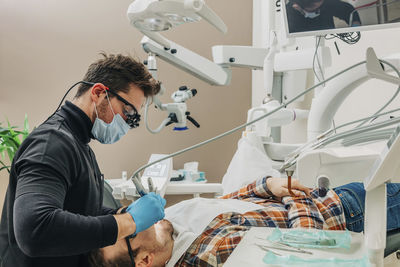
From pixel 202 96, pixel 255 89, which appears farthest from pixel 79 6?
pixel 255 89

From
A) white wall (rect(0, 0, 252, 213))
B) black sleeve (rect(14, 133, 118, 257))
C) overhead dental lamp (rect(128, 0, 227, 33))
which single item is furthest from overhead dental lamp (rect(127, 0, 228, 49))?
white wall (rect(0, 0, 252, 213))

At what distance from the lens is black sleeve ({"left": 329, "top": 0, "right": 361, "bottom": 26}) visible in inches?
56.2

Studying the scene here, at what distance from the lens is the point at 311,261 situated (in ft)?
2.75

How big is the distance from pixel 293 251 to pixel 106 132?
789 mm

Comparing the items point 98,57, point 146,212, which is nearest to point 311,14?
point 146,212

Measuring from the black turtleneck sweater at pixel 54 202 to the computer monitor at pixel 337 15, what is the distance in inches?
35.1

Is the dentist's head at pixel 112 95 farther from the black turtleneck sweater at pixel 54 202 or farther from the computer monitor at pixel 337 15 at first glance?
the computer monitor at pixel 337 15

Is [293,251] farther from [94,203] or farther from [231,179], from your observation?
[231,179]

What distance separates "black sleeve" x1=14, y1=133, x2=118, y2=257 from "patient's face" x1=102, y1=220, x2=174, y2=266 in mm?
257

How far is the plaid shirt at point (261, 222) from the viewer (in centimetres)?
128

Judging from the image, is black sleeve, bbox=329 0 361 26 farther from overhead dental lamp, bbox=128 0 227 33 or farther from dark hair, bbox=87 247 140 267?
dark hair, bbox=87 247 140 267

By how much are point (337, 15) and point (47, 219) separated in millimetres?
1210

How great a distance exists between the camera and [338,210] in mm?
1452

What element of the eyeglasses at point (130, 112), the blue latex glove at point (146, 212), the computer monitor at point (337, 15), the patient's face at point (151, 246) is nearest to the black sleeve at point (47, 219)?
the blue latex glove at point (146, 212)
